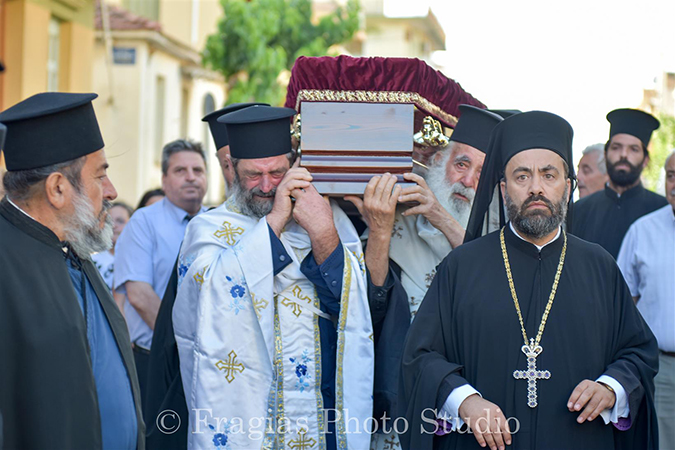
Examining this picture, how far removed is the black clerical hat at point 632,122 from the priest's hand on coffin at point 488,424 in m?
4.28

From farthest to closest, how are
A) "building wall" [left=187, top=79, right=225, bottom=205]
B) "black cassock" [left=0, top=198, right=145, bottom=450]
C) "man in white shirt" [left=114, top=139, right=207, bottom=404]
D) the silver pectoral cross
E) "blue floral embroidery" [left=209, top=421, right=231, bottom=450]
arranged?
"building wall" [left=187, top=79, right=225, bottom=205], "man in white shirt" [left=114, top=139, right=207, bottom=404], "blue floral embroidery" [left=209, top=421, right=231, bottom=450], the silver pectoral cross, "black cassock" [left=0, top=198, right=145, bottom=450]

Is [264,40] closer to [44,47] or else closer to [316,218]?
[44,47]

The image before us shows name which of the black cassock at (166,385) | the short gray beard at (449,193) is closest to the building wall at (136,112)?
the black cassock at (166,385)

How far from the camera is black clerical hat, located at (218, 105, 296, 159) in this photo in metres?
3.91

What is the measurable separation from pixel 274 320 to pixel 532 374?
4.01ft

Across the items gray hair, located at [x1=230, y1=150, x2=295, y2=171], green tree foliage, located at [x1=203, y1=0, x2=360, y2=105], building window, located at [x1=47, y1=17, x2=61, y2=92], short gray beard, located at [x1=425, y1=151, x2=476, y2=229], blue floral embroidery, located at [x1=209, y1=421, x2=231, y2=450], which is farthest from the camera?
green tree foliage, located at [x1=203, y1=0, x2=360, y2=105]

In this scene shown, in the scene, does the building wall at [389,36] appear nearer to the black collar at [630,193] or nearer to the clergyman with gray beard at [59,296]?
the black collar at [630,193]

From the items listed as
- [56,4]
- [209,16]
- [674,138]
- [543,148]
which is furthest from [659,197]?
[209,16]

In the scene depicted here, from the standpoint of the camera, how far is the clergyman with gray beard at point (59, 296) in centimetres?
284

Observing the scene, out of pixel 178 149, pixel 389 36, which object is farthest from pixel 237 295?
pixel 389 36

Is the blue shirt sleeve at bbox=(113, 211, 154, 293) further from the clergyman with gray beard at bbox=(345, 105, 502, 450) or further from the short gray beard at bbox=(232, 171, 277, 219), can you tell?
the clergyman with gray beard at bbox=(345, 105, 502, 450)

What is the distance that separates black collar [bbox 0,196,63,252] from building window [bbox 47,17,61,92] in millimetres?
12224

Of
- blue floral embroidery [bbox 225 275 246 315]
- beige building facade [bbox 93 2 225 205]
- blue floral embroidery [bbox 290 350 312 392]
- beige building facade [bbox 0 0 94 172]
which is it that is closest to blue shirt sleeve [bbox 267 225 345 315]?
blue floral embroidery [bbox 225 275 246 315]

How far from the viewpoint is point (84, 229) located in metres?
3.20
